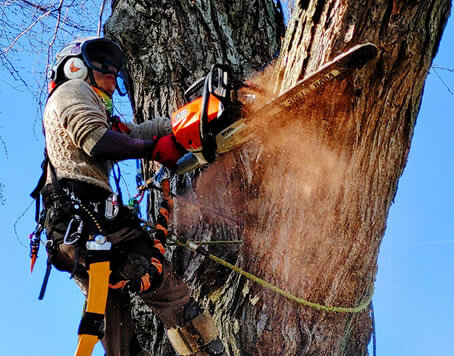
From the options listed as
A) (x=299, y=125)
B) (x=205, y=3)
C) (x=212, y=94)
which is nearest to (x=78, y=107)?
(x=212, y=94)

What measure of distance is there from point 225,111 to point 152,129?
890 millimetres

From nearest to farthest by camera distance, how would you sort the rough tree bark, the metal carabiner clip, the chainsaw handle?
the rough tree bark, the metal carabiner clip, the chainsaw handle

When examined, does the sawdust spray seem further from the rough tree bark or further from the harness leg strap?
the harness leg strap

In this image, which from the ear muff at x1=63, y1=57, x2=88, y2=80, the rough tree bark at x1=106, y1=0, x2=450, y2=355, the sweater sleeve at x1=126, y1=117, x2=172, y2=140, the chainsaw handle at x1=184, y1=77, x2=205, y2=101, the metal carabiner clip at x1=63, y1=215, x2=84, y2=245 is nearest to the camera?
the rough tree bark at x1=106, y1=0, x2=450, y2=355

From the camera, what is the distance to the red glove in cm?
263

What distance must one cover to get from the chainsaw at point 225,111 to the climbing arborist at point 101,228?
17 centimetres

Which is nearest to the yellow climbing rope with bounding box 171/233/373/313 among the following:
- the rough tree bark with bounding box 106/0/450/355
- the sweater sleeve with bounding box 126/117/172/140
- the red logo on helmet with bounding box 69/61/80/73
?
the rough tree bark with bounding box 106/0/450/355

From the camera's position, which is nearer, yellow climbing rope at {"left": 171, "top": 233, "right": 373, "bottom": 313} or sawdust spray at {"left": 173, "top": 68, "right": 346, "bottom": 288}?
sawdust spray at {"left": 173, "top": 68, "right": 346, "bottom": 288}

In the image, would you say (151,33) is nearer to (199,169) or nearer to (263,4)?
(263,4)

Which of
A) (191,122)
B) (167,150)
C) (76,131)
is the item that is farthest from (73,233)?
(191,122)

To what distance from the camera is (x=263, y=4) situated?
3.52m

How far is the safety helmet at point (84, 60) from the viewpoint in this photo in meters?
2.87

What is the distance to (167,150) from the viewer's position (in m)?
2.64

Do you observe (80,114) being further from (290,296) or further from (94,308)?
(290,296)
